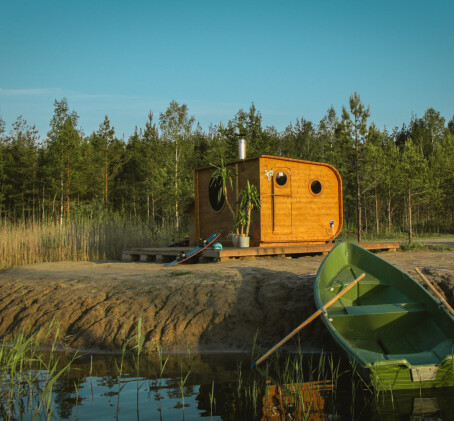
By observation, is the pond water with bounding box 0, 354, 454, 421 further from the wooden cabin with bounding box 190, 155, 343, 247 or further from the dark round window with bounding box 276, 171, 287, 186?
the dark round window with bounding box 276, 171, 287, 186

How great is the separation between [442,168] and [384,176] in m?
8.13

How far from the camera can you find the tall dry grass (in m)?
11.0

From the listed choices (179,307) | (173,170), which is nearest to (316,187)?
(179,307)

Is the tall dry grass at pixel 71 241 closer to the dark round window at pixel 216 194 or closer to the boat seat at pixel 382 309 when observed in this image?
Answer: the dark round window at pixel 216 194

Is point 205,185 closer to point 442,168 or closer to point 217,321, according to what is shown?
point 217,321

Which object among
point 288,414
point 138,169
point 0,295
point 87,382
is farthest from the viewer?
point 138,169

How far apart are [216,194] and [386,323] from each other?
7472 millimetres

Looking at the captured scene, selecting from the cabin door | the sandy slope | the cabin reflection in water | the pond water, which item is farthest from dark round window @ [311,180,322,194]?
the cabin reflection in water

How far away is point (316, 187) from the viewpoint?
11797 mm

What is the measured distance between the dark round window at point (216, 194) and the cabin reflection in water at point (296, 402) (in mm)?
7598

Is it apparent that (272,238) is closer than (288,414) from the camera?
No

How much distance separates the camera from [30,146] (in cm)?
3070

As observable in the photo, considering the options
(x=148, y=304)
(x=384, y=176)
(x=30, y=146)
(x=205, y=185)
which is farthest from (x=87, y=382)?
(x=30, y=146)

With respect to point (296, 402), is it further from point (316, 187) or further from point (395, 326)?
point (316, 187)
